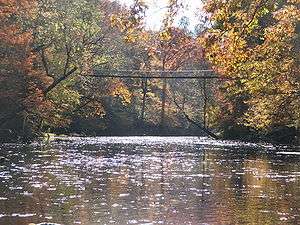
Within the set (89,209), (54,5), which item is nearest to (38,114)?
(54,5)

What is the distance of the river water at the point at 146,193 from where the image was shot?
1307cm

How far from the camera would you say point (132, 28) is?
11.6 metres

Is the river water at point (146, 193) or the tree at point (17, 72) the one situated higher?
the tree at point (17, 72)

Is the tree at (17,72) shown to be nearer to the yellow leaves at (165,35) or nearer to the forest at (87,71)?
the forest at (87,71)

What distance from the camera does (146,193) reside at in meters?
17.2

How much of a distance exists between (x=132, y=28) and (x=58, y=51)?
42.6 metres

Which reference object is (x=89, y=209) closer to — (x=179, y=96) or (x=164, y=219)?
(x=164, y=219)

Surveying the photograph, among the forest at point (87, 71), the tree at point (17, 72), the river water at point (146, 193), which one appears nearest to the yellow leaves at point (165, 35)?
the river water at point (146, 193)

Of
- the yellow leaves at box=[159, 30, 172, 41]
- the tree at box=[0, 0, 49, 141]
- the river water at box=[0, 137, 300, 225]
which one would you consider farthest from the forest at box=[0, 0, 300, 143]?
the yellow leaves at box=[159, 30, 172, 41]

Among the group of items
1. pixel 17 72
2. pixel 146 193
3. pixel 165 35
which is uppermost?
pixel 17 72

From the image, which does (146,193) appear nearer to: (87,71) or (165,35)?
(165,35)

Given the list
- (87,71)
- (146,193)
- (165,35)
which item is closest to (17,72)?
(87,71)

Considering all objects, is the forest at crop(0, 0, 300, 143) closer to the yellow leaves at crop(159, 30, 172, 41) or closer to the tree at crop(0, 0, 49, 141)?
the tree at crop(0, 0, 49, 141)

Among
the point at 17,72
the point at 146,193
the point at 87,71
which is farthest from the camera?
the point at 87,71
